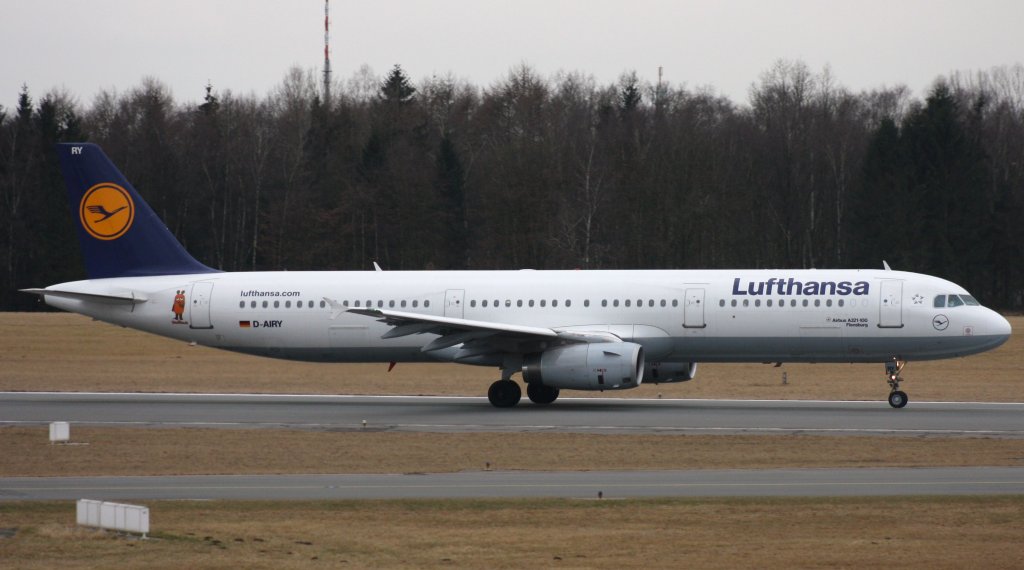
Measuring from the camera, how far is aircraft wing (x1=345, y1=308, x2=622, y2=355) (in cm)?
3319

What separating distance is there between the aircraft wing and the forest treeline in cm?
3947

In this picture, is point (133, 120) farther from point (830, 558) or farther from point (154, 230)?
point (830, 558)

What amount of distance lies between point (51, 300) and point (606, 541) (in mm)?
26455

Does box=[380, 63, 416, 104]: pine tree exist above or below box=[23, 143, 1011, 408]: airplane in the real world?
above

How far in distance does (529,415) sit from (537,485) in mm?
11719

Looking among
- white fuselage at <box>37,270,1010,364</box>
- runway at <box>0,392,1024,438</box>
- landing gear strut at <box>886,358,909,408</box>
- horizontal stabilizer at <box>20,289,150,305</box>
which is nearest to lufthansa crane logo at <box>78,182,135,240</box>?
white fuselage at <box>37,270,1010,364</box>

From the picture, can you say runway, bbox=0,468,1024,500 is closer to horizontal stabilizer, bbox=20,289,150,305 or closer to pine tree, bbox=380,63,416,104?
horizontal stabilizer, bbox=20,289,150,305

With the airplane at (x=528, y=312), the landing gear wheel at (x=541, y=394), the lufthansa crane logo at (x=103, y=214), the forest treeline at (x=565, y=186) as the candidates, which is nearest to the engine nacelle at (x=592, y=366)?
the airplane at (x=528, y=312)

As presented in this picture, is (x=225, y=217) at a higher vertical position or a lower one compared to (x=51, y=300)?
higher

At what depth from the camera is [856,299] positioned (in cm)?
3394

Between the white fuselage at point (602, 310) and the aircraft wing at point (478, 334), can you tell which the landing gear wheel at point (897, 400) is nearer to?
the white fuselage at point (602, 310)

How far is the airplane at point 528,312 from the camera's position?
3359 centimetres

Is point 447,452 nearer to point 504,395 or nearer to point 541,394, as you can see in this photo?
point 504,395

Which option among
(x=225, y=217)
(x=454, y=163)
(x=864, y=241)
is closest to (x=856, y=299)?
(x=864, y=241)
